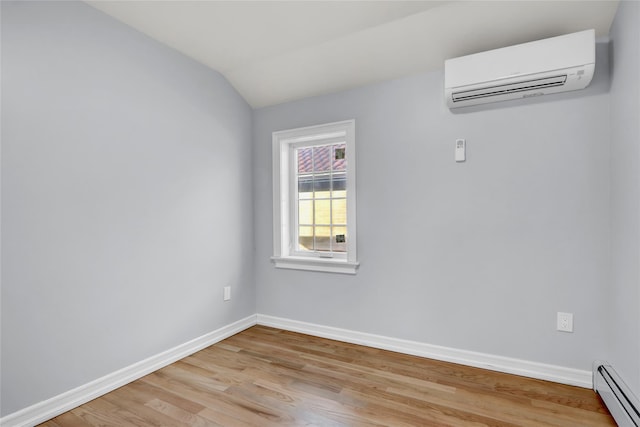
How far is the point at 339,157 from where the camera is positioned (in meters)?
2.99

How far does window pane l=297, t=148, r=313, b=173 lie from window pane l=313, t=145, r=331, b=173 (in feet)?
0.15

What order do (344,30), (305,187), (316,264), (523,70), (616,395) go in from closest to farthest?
(616,395), (523,70), (344,30), (316,264), (305,187)

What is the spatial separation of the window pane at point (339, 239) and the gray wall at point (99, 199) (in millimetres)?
1027

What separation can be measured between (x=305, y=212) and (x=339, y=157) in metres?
0.65

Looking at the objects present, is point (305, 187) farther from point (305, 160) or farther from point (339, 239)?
point (339, 239)

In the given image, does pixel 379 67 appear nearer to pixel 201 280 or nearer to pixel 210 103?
pixel 210 103

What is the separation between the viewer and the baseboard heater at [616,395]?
1.48 metres

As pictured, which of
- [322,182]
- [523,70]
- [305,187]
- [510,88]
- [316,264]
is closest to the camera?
[523,70]

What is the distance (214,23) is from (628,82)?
8.12 feet

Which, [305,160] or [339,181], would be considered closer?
[339,181]

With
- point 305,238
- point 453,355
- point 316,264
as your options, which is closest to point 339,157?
point 305,238

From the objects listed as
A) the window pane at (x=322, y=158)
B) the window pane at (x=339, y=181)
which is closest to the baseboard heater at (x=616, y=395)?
the window pane at (x=339, y=181)

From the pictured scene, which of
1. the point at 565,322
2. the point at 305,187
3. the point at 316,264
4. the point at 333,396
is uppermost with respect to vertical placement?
the point at 305,187

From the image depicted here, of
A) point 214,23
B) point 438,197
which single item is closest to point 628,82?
point 438,197
